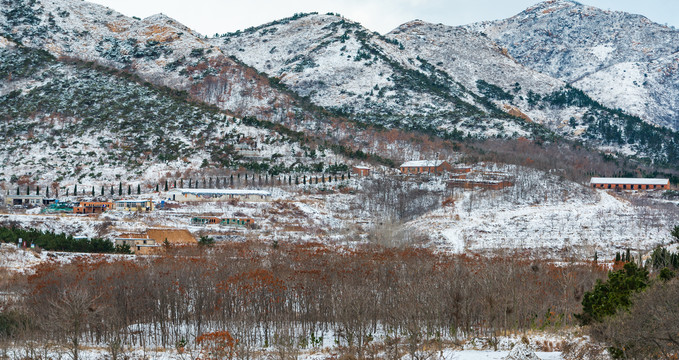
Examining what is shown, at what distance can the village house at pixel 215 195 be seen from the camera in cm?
10600

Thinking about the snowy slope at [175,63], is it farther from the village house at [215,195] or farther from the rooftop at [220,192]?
the village house at [215,195]

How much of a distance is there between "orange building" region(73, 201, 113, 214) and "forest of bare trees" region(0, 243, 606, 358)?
44132mm

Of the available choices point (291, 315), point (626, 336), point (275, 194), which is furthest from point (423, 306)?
point (275, 194)

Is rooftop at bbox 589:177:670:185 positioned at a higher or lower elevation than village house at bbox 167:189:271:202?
higher

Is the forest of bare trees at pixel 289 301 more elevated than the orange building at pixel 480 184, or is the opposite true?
the orange building at pixel 480 184

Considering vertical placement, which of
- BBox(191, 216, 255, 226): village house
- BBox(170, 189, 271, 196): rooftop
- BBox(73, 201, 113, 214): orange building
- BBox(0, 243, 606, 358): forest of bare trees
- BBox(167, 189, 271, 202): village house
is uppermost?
BBox(170, 189, 271, 196): rooftop

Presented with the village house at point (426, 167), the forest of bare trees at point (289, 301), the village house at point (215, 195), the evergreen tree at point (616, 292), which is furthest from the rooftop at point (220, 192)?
the evergreen tree at point (616, 292)

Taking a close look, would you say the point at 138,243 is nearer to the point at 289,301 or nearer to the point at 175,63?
the point at 289,301

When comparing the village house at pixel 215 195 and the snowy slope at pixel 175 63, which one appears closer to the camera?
the village house at pixel 215 195

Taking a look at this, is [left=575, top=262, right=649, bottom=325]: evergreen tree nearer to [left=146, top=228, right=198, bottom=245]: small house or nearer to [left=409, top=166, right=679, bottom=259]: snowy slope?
[left=409, top=166, right=679, bottom=259]: snowy slope

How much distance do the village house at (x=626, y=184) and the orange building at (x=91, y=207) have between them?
9343cm

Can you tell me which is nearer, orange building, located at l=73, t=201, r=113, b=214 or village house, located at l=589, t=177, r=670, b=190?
orange building, located at l=73, t=201, r=113, b=214

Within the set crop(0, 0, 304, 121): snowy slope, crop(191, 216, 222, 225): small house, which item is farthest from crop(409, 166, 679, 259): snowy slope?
crop(0, 0, 304, 121): snowy slope

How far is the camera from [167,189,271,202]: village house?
348 feet
